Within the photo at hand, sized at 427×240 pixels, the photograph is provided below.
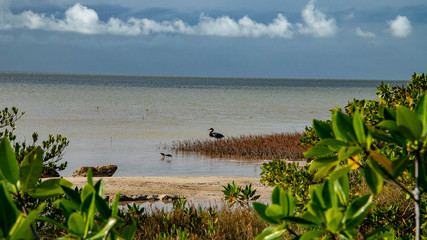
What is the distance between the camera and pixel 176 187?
1180 cm

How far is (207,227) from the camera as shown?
20.5 feet

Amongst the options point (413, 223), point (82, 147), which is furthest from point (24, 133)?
point (413, 223)

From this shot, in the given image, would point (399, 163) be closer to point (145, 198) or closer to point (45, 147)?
point (45, 147)

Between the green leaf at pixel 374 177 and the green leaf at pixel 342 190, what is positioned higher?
the green leaf at pixel 374 177

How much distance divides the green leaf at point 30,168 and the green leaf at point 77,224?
12.9 inches

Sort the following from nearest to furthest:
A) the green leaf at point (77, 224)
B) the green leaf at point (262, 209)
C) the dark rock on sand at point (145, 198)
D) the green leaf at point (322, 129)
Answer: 1. the green leaf at point (77, 224)
2. the green leaf at point (262, 209)
3. the green leaf at point (322, 129)
4. the dark rock on sand at point (145, 198)

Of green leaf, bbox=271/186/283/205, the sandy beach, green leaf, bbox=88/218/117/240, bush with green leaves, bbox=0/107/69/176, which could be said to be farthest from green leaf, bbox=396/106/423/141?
the sandy beach

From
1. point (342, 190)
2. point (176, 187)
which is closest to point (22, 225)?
point (342, 190)

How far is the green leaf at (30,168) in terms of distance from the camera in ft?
4.51

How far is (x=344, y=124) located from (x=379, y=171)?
0.47ft

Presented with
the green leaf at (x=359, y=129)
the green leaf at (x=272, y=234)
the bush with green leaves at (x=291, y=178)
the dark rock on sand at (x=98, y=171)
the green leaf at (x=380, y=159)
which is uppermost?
the green leaf at (x=359, y=129)

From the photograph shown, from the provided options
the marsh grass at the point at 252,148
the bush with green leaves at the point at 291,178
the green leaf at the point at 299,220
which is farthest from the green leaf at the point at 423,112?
the marsh grass at the point at 252,148

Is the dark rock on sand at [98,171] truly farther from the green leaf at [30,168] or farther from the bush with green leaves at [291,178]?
the green leaf at [30,168]

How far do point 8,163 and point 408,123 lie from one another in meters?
0.96
